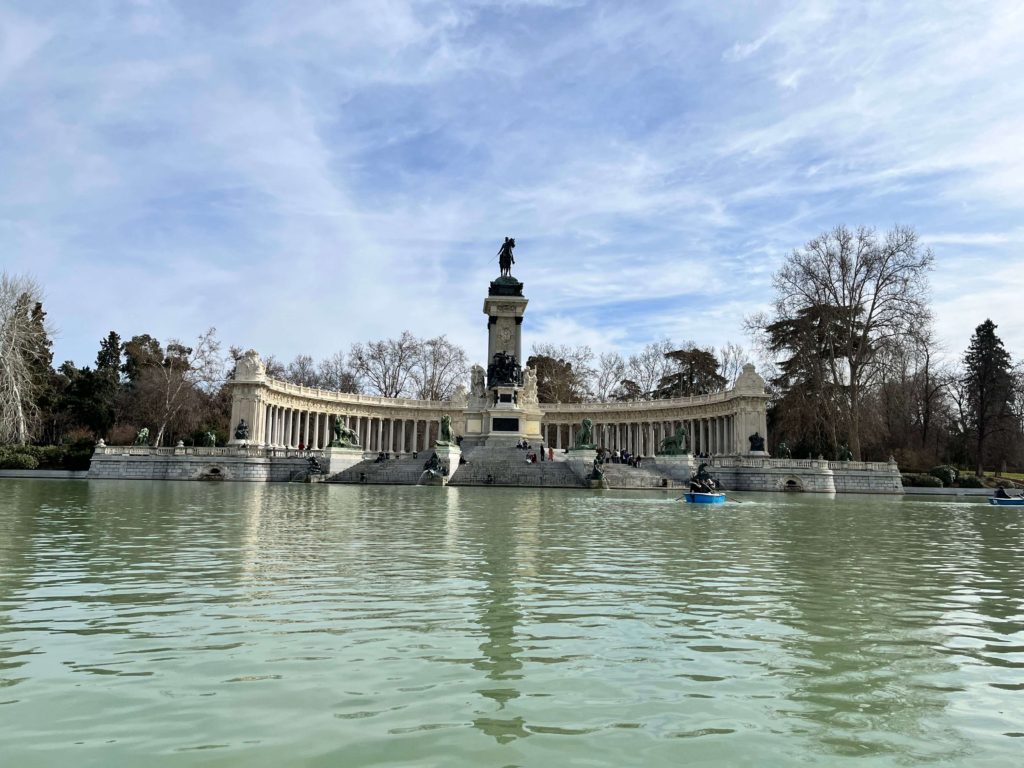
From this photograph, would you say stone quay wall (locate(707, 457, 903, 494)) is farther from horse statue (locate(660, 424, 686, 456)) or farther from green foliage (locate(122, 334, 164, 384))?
green foliage (locate(122, 334, 164, 384))

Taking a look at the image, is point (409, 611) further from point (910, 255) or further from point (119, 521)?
point (910, 255)

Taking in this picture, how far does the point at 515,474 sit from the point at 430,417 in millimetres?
33071

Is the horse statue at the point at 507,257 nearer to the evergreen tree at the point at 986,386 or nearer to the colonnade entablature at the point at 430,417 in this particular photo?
the colonnade entablature at the point at 430,417

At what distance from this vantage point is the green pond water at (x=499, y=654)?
4.52 meters

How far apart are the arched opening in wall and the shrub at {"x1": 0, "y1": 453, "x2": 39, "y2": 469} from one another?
47.7 meters

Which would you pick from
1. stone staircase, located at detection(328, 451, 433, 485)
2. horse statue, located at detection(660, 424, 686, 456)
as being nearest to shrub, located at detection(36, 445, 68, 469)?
stone staircase, located at detection(328, 451, 433, 485)

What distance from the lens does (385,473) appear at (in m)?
45.8

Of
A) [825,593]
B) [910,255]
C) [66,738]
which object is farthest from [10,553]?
[910,255]

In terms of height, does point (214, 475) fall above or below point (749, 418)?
below

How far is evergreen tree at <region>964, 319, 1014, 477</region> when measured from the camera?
61.2m

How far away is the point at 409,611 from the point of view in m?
8.09

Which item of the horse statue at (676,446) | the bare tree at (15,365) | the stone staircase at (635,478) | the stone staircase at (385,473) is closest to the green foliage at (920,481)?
the horse statue at (676,446)

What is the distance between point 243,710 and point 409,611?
3.20m

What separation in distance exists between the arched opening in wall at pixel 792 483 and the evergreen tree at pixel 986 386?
2180 cm
